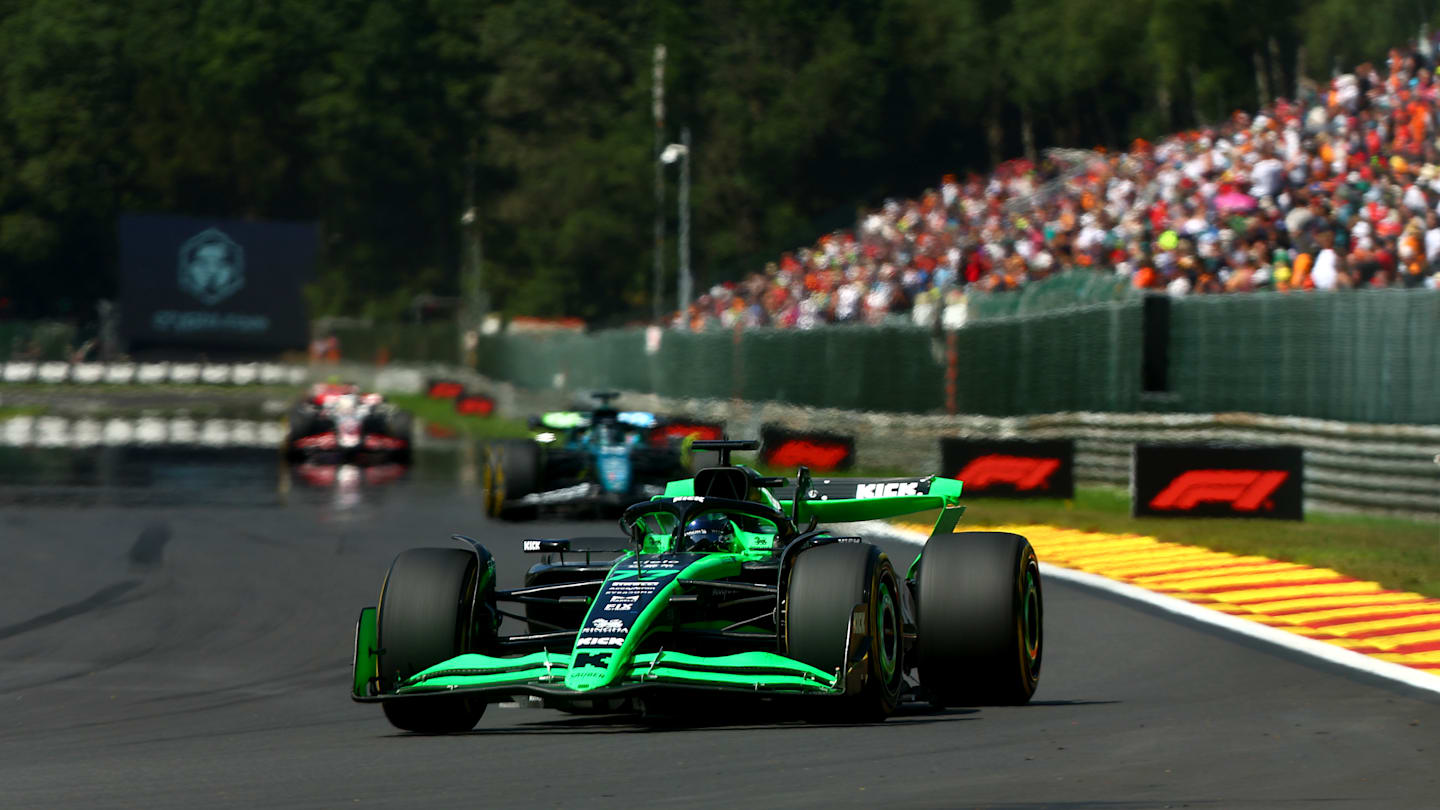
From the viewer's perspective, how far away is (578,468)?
23.3m

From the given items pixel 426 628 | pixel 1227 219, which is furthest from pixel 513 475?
pixel 426 628

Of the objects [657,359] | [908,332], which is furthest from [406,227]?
[908,332]

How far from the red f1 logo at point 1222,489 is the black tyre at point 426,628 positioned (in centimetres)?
1233

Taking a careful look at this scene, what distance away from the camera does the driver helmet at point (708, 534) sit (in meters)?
9.94

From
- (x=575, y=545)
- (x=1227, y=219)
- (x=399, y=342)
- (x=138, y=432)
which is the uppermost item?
(x=1227, y=219)

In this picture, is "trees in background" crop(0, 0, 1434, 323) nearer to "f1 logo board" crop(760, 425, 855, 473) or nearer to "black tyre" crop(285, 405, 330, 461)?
"black tyre" crop(285, 405, 330, 461)

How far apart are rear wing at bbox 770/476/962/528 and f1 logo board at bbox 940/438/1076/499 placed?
12184mm

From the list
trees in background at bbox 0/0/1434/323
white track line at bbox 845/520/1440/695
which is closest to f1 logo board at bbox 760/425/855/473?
white track line at bbox 845/520/1440/695

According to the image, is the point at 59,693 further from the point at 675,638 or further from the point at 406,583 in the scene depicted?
the point at 675,638

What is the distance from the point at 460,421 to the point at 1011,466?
3327cm

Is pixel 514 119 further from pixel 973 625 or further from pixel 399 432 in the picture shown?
pixel 973 625

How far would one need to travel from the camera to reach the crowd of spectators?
25750mm

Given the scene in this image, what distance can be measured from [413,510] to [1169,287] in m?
10.5

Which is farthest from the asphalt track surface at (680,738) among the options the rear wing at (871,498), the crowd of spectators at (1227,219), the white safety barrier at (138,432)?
the white safety barrier at (138,432)
